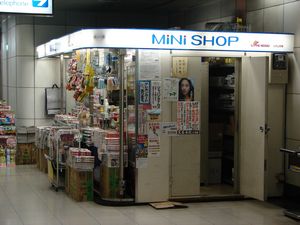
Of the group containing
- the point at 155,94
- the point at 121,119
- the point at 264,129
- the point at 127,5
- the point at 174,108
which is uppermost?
Result: the point at 127,5

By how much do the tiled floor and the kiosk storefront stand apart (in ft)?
1.03

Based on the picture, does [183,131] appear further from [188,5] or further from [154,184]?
[188,5]

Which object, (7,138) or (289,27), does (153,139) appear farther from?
(7,138)

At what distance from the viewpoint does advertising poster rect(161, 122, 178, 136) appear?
7.53 metres

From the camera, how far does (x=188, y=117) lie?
25.2 ft

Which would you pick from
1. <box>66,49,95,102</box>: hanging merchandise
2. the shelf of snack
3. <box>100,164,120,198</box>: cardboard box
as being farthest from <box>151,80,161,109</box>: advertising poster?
the shelf of snack

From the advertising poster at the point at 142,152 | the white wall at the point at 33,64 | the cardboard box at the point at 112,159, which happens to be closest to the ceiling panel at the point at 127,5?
the white wall at the point at 33,64

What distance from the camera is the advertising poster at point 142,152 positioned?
24.3 ft

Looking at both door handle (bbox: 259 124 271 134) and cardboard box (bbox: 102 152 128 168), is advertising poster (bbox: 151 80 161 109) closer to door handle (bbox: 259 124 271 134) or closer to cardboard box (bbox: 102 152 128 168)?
cardboard box (bbox: 102 152 128 168)

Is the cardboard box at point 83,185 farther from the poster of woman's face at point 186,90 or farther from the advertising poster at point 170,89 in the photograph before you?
the poster of woman's face at point 186,90

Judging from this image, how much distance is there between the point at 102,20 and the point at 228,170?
5.01 m

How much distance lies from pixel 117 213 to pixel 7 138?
491cm

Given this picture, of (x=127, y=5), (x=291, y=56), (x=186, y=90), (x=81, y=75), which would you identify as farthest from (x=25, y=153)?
(x=291, y=56)

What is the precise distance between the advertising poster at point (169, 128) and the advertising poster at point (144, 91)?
1.39 ft
